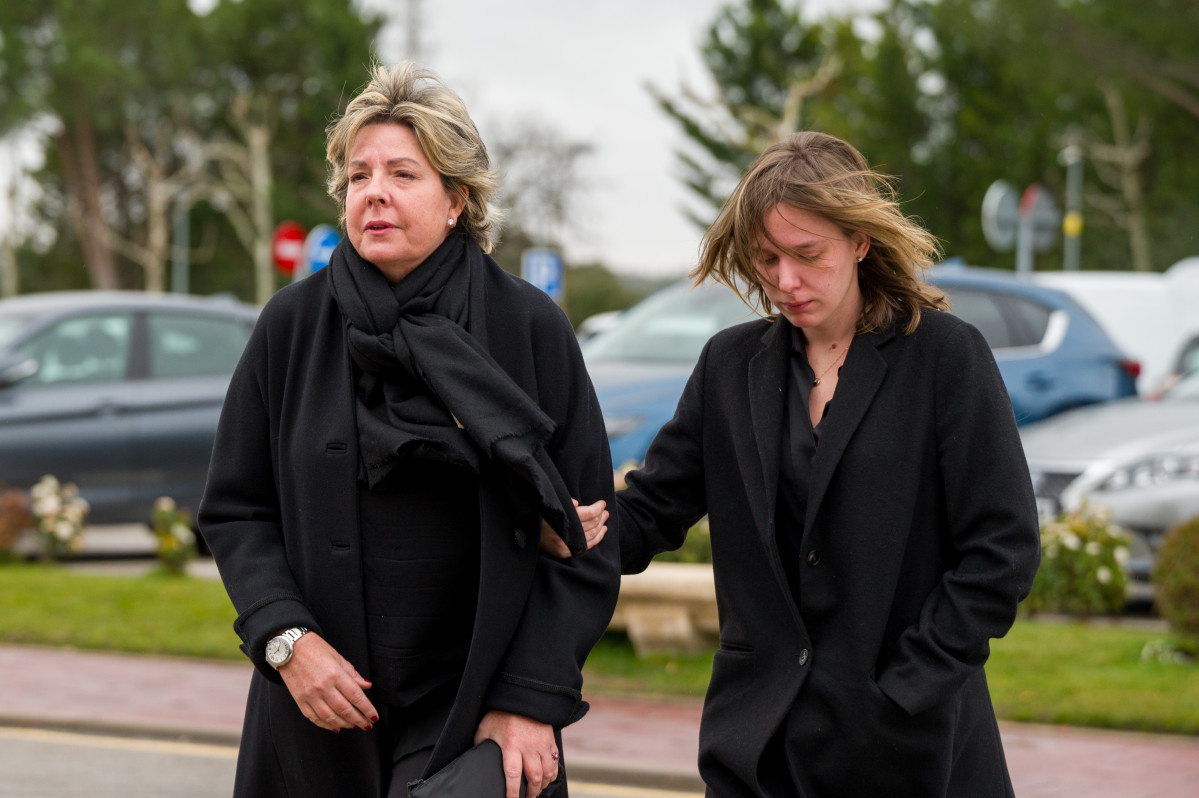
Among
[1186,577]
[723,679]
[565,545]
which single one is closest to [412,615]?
[565,545]

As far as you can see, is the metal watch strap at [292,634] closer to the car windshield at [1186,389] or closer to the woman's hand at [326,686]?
the woman's hand at [326,686]

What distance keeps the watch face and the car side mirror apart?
308 inches

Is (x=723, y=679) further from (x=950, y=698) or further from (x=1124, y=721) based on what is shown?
(x=1124, y=721)

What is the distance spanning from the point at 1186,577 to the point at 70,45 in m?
50.2

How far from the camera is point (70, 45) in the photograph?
168 ft

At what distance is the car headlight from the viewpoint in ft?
28.6

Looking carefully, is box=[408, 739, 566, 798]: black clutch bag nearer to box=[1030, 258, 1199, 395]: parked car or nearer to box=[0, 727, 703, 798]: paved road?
box=[0, 727, 703, 798]: paved road

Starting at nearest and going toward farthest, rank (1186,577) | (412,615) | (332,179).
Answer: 1. (412,615)
2. (332,179)
3. (1186,577)

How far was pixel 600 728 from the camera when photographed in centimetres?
640

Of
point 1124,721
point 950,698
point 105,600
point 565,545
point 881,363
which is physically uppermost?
point 881,363

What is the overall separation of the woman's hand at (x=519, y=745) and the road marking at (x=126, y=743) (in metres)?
3.64

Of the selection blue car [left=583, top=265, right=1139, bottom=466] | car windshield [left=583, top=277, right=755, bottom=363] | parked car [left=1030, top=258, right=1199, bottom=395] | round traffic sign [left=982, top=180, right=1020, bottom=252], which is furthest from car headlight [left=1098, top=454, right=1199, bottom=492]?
parked car [left=1030, top=258, right=1199, bottom=395]

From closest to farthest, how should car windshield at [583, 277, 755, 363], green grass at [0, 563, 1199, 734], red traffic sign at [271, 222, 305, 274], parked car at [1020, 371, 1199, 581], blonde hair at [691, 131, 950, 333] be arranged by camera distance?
blonde hair at [691, 131, 950, 333] < green grass at [0, 563, 1199, 734] < parked car at [1020, 371, 1199, 581] < car windshield at [583, 277, 755, 363] < red traffic sign at [271, 222, 305, 274]

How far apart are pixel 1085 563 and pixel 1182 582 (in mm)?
1091
